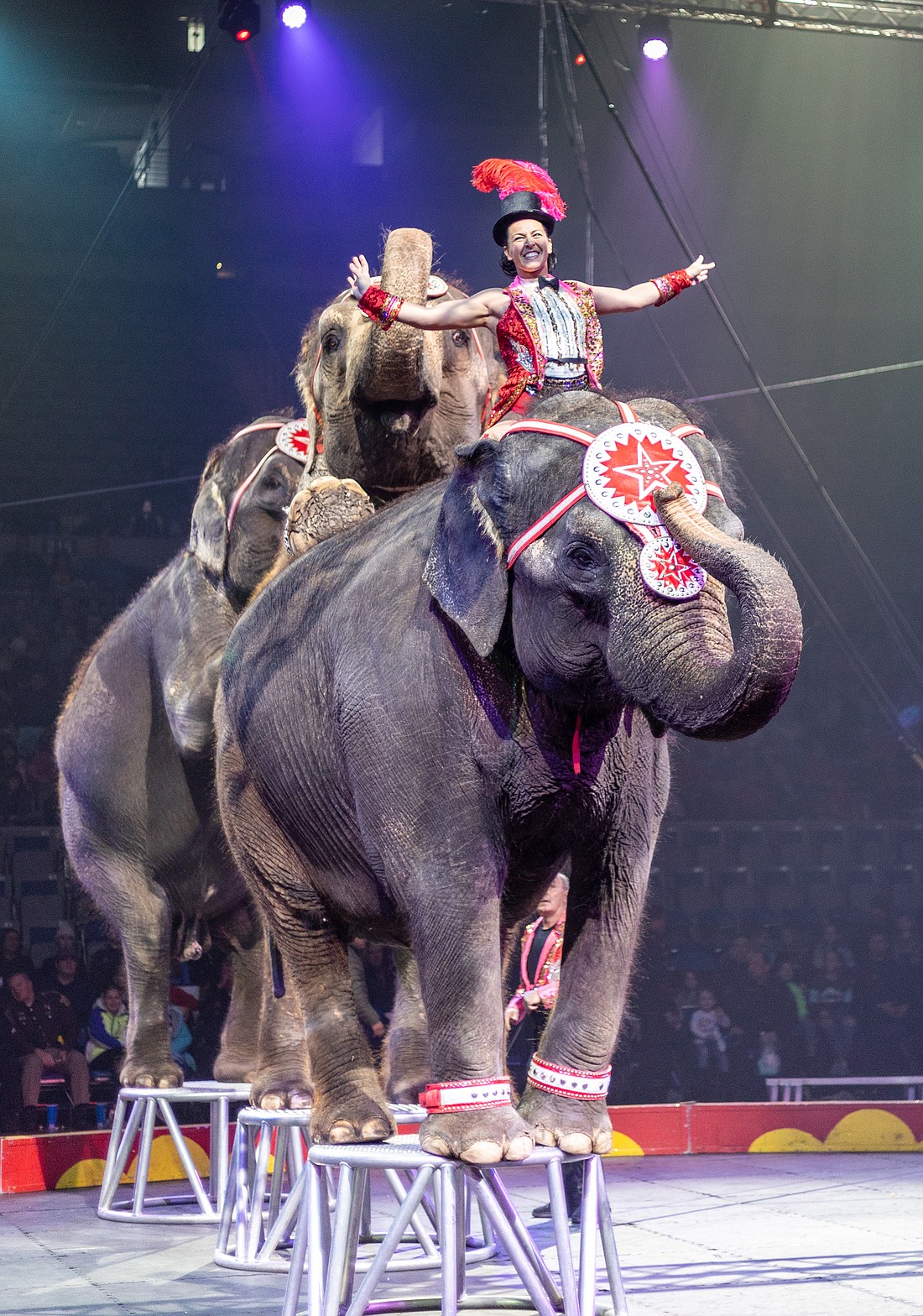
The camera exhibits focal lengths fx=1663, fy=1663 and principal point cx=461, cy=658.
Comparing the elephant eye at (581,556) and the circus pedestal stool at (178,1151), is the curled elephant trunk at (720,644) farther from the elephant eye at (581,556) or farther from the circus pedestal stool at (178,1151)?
the circus pedestal stool at (178,1151)

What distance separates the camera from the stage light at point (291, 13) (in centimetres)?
614

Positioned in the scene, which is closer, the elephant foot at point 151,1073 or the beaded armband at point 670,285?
the beaded armband at point 670,285

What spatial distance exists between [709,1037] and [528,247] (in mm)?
4540

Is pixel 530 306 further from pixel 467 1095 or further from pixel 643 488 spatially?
pixel 467 1095

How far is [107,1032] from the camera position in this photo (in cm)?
585

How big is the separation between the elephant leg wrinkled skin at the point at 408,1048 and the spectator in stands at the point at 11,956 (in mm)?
2822

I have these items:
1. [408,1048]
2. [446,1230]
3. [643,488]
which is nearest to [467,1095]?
[446,1230]

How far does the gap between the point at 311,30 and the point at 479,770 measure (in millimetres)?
4805

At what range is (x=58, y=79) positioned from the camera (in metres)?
6.22

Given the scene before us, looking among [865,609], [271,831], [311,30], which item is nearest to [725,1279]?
[271,831]

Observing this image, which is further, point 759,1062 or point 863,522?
point 863,522

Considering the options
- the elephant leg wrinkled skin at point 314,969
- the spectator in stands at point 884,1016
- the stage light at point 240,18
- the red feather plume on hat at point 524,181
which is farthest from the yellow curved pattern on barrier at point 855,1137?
the stage light at point 240,18

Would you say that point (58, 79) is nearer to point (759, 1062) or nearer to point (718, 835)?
point (718, 835)

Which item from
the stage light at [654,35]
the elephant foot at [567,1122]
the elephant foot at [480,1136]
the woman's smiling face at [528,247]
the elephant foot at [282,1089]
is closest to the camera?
the elephant foot at [480,1136]
